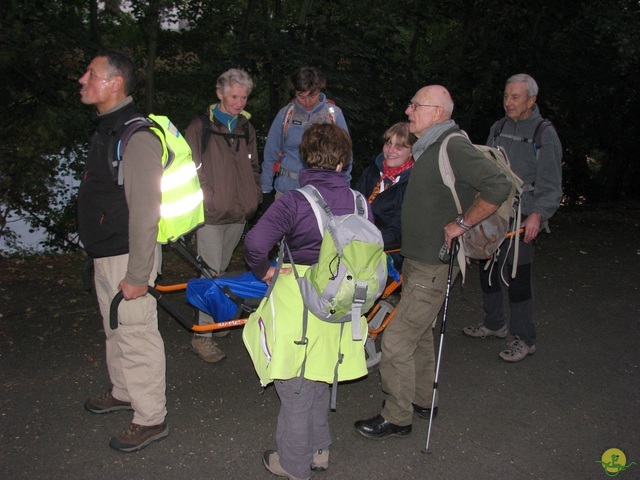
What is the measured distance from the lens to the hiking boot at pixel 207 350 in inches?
182

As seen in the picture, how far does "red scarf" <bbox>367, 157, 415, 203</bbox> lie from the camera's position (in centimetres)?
416

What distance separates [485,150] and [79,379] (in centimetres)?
330

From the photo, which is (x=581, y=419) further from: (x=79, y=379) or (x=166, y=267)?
(x=166, y=267)

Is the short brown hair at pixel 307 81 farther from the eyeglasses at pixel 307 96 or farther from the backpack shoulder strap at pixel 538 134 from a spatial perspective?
the backpack shoulder strap at pixel 538 134

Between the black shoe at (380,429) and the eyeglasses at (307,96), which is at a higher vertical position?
the eyeglasses at (307,96)

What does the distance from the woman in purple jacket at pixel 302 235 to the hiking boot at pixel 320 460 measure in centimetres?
17

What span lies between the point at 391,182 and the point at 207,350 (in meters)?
1.98

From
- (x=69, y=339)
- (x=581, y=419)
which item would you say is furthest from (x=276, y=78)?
(x=581, y=419)

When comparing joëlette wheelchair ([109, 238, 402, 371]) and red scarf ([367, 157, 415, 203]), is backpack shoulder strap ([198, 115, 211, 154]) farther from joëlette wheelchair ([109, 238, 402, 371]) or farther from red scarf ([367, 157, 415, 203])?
red scarf ([367, 157, 415, 203])

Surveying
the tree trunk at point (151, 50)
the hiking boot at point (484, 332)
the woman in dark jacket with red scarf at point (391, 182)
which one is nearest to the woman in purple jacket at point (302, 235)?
the woman in dark jacket with red scarf at point (391, 182)

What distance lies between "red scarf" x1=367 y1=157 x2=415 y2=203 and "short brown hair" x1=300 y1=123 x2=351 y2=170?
3.56 feet

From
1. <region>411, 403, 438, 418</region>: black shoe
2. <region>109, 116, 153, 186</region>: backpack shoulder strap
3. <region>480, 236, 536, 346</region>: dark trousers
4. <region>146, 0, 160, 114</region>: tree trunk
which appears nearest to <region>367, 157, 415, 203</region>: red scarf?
<region>480, 236, 536, 346</region>: dark trousers

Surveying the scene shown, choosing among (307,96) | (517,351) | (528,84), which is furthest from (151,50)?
(517,351)

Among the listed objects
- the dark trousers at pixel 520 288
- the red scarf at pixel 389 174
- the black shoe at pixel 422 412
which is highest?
the red scarf at pixel 389 174
